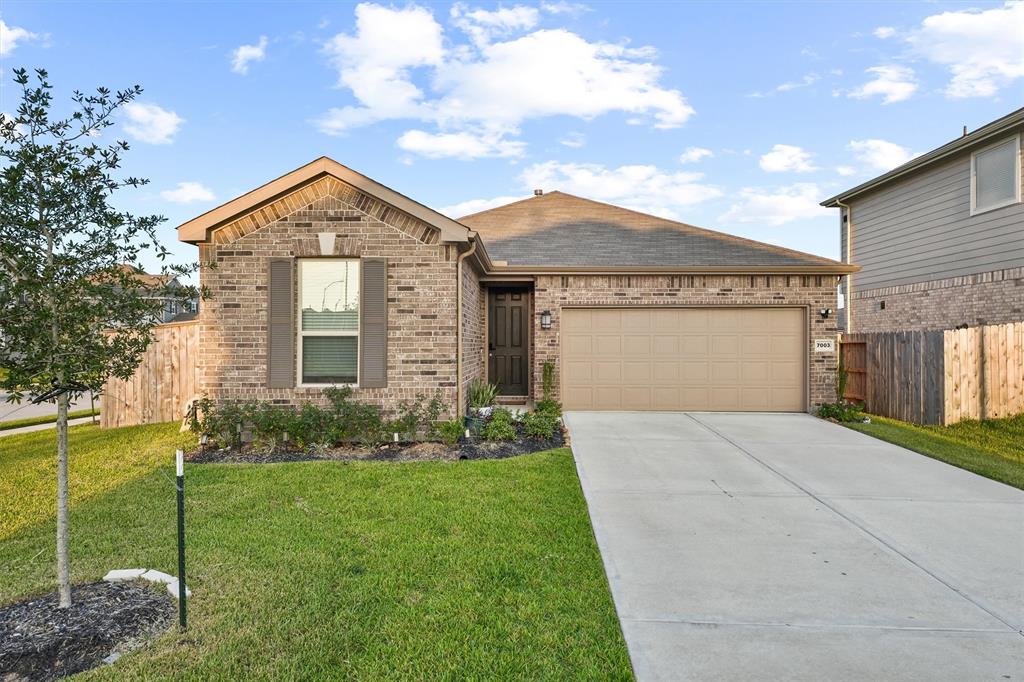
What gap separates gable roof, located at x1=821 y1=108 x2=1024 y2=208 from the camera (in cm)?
1034

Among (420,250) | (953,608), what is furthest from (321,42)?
(953,608)

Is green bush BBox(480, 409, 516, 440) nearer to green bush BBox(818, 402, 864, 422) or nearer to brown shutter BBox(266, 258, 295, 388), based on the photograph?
brown shutter BBox(266, 258, 295, 388)

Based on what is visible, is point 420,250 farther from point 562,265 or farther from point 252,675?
point 252,675

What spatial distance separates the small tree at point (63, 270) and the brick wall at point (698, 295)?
7.89 metres

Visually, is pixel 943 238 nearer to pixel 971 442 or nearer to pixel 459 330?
pixel 971 442

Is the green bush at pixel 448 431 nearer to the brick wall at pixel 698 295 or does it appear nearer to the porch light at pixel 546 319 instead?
the brick wall at pixel 698 295

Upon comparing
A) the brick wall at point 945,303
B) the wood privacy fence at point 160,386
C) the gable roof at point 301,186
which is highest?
the gable roof at point 301,186

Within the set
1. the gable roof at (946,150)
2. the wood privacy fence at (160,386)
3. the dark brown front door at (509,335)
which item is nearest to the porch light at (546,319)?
the dark brown front door at (509,335)

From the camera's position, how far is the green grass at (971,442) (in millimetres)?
6508

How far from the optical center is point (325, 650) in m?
2.67

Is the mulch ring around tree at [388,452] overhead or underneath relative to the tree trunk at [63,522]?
underneath

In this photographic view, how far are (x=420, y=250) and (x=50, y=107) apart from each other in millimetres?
4839

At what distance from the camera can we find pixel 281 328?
753 centimetres

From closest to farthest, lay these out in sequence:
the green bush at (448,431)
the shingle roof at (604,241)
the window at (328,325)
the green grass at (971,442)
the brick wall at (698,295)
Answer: the green grass at (971,442), the green bush at (448,431), the window at (328,325), the brick wall at (698,295), the shingle roof at (604,241)
